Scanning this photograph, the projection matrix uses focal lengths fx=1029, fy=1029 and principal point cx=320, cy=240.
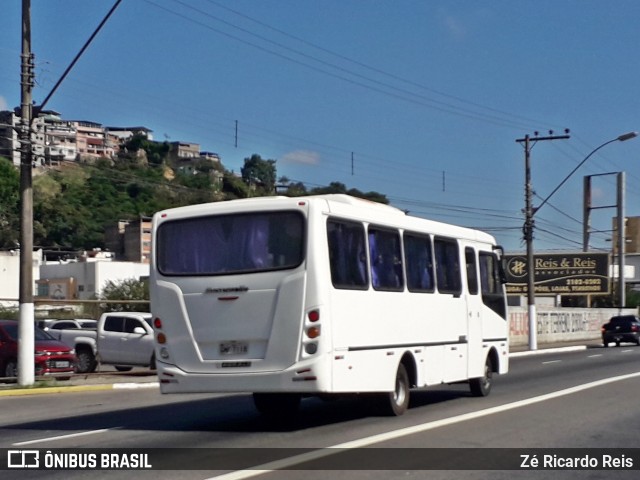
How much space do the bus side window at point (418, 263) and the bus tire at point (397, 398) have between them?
50.8 inches

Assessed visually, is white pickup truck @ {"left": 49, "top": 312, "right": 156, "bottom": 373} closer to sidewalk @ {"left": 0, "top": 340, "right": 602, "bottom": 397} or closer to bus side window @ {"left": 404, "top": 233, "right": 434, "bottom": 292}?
sidewalk @ {"left": 0, "top": 340, "right": 602, "bottom": 397}

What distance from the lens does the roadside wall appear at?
5209 cm

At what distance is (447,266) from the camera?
1697cm

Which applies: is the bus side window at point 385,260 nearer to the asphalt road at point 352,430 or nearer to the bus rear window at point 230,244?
the bus rear window at point 230,244

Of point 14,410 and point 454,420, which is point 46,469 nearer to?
point 454,420

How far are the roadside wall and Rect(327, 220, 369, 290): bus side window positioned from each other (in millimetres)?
37145

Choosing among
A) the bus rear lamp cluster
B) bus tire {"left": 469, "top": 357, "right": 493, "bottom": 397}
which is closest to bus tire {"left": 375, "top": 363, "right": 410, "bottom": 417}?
the bus rear lamp cluster

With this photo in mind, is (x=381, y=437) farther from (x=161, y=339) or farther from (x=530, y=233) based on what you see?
(x=530, y=233)

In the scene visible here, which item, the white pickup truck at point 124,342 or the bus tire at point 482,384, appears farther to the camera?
the white pickup truck at point 124,342

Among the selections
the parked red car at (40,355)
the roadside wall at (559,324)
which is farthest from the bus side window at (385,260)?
the roadside wall at (559,324)

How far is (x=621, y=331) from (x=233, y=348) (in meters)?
39.8

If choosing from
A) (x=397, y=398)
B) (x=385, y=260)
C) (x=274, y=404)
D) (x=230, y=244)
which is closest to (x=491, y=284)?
(x=397, y=398)

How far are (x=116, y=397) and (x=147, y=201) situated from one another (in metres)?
121

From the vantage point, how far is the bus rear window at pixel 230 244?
13203 millimetres
